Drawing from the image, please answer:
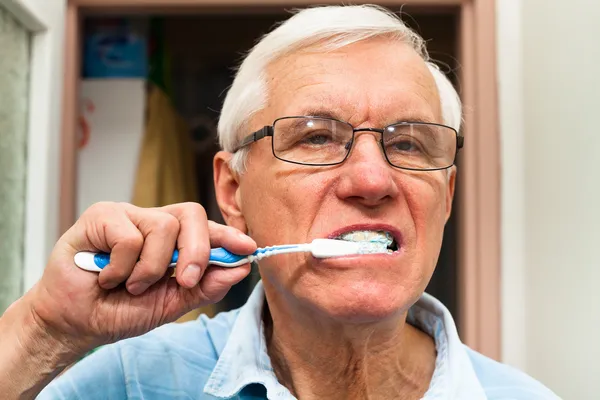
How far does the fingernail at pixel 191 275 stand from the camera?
743 millimetres

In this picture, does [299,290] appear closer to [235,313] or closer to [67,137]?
[235,313]

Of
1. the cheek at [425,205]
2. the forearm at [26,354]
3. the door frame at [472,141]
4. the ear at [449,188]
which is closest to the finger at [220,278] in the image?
the forearm at [26,354]

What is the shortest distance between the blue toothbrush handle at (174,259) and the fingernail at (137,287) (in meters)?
0.05

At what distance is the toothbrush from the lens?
768mm

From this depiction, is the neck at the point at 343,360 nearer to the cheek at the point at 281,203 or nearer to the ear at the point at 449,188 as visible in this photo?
the cheek at the point at 281,203

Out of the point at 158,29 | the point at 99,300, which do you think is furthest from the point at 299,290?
the point at 158,29

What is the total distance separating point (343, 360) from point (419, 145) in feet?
1.37

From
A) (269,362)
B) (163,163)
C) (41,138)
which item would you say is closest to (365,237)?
(269,362)

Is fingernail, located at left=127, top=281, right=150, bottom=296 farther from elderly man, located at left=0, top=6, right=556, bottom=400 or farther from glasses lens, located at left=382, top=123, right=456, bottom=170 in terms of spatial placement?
glasses lens, located at left=382, top=123, right=456, bottom=170

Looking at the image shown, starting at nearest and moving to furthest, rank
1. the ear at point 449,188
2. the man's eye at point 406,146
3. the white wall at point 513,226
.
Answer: the man's eye at point 406,146 → the ear at point 449,188 → the white wall at point 513,226

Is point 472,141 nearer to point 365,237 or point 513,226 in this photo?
point 513,226

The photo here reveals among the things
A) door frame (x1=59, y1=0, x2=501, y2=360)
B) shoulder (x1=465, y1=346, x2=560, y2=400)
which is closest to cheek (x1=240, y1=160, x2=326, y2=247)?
shoulder (x1=465, y1=346, x2=560, y2=400)

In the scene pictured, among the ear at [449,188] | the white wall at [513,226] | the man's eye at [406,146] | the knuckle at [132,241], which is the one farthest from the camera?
the white wall at [513,226]

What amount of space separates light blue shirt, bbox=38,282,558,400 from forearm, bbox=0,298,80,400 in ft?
0.67
